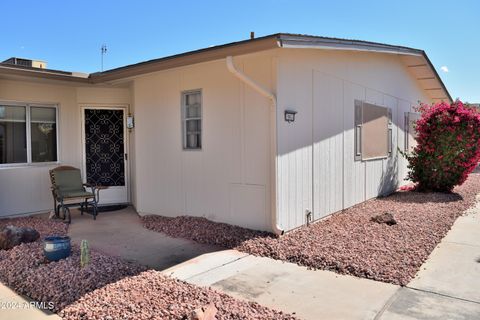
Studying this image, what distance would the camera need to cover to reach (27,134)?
750 centimetres

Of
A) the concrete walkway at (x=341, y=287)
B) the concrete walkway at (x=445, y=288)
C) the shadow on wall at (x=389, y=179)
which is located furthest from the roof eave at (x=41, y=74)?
the shadow on wall at (x=389, y=179)

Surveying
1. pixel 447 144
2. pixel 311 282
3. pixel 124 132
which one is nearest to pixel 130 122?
pixel 124 132

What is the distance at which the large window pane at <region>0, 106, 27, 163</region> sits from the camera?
7273mm

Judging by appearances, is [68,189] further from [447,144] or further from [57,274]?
[447,144]

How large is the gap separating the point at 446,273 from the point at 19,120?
7.53 metres

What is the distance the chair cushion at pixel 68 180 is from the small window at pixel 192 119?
245cm

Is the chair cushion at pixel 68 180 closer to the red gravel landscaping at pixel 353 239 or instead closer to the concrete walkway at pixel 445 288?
the red gravel landscaping at pixel 353 239

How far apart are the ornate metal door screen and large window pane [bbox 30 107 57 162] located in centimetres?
65

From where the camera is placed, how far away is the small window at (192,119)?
6430 millimetres

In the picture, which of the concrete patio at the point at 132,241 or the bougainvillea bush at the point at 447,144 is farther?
the bougainvillea bush at the point at 447,144

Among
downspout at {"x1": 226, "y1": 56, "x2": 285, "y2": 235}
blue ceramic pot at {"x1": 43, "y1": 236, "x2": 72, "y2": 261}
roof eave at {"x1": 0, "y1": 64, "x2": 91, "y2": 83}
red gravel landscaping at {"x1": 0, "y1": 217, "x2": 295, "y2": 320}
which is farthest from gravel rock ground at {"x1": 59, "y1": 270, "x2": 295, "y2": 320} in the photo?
roof eave at {"x1": 0, "y1": 64, "x2": 91, "y2": 83}

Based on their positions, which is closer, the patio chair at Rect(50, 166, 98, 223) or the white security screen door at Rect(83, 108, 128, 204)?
the patio chair at Rect(50, 166, 98, 223)

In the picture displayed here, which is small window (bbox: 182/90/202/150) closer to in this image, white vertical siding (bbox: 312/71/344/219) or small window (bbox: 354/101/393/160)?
white vertical siding (bbox: 312/71/344/219)

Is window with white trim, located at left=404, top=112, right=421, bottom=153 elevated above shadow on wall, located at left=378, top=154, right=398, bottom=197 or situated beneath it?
elevated above
